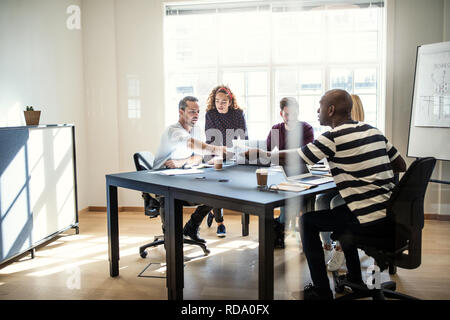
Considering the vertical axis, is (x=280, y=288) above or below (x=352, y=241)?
below

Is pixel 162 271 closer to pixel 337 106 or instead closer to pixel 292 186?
pixel 292 186

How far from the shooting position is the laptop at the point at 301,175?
8.21ft

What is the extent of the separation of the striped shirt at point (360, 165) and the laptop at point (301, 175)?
31 cm

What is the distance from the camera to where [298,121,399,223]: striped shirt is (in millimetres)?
2117

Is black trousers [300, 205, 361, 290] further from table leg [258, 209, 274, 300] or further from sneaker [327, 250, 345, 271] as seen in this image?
sneaker [327, 250, 345, 271]

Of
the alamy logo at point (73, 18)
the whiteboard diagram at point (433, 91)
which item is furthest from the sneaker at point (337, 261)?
the alamy logo at point (73, 18)

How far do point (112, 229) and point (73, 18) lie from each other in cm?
289

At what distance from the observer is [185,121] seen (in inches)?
128

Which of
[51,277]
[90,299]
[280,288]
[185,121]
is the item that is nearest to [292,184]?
[280,288]

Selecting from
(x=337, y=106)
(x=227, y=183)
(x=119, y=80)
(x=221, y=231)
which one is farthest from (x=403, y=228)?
(x=119, y=80)

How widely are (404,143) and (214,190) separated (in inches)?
120

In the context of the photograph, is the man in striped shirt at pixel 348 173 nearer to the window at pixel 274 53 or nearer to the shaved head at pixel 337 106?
the shaved head at pixel 337 106

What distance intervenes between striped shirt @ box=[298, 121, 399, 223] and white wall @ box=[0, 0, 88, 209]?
9.19 feet

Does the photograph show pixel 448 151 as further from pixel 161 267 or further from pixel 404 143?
pixel 161 267
